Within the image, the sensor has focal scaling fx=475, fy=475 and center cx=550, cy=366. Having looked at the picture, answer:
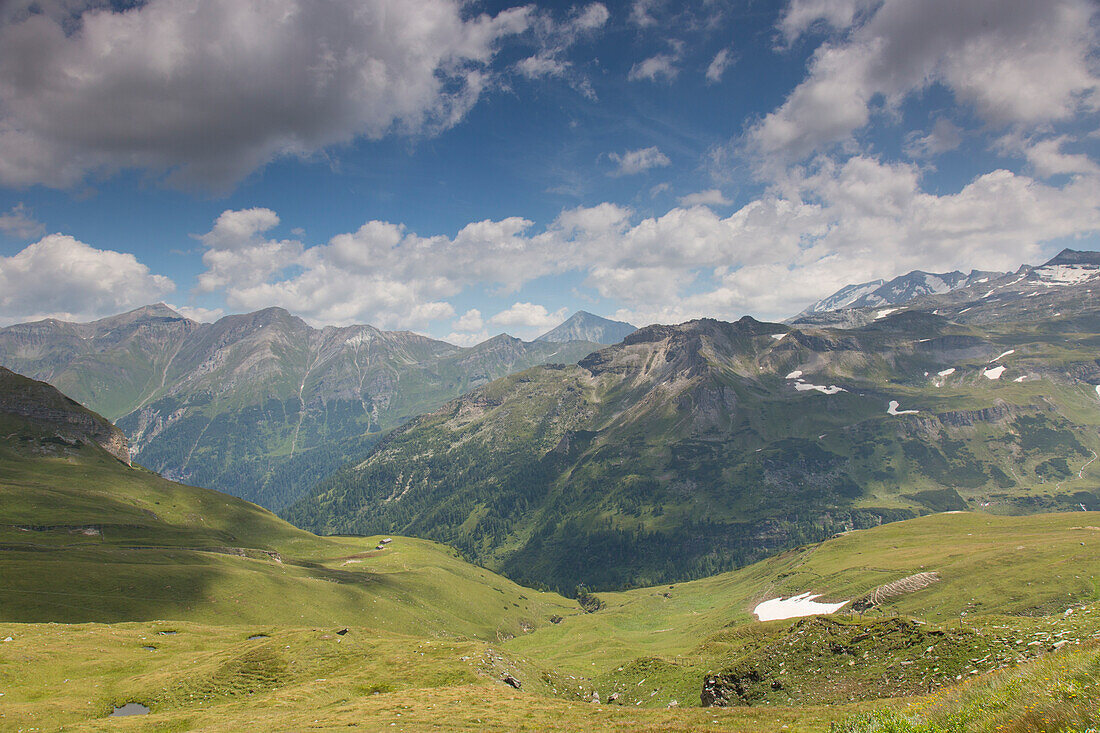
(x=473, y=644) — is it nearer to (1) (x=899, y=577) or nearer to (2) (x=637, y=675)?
(2) (x=637, y=675)

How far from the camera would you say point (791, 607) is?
423 feet

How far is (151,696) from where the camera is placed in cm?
4706

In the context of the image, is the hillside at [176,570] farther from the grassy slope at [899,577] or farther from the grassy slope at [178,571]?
the grassy slope at [899,577]

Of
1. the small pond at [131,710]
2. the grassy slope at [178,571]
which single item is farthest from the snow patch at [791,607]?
the small pond at [131,710]

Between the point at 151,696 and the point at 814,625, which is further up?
the point at 814,625

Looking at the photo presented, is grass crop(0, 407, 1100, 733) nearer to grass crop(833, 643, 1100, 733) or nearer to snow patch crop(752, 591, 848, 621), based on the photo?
grass crop(833, 643, 1100, 733)

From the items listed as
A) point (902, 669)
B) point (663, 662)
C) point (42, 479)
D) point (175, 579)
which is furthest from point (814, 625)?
point (42, 479)

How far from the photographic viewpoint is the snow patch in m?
119

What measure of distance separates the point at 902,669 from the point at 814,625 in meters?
12.0

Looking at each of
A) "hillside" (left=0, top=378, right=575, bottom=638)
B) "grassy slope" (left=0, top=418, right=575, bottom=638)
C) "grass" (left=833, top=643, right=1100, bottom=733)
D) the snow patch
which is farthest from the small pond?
the snow patch

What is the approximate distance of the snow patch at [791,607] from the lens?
389 feet

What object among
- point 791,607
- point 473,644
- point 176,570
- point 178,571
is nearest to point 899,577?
point 791,607

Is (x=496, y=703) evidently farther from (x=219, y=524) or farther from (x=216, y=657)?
(x=219, y=524)

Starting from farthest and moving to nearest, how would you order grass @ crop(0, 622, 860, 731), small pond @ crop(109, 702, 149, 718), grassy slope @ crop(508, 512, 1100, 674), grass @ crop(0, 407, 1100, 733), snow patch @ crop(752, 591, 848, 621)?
1. snow patch @ crop(752, 591, 848, 621)
2. grassy slope @ crop(508, 512, 1100, 674)
3. small pond @ crop(109, 702, 149, 718)
4. grass @ crop(0, 622, 860, 731)
5. grass @ crop(0, 407, 1100, 733)
